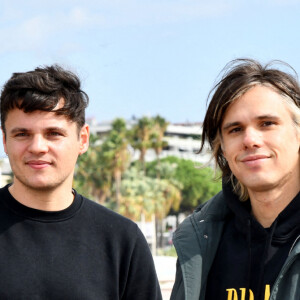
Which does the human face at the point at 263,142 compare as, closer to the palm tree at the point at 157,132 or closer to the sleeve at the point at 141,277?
the sleeve at the point at 141,277

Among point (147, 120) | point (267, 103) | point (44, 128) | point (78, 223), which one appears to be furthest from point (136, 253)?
point (147, 120)

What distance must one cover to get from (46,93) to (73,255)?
1.01 metres

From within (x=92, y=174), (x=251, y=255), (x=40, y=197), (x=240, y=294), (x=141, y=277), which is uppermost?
(x=92, y=174)

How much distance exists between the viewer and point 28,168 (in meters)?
3.83

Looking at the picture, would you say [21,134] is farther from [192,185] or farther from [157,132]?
[192,185]

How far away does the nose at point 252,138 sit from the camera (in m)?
3.43

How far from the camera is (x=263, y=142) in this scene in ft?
11.3

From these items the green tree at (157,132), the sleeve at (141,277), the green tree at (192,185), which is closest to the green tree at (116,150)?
the green tree at (157,132)

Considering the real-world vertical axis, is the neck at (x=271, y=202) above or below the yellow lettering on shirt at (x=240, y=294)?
above

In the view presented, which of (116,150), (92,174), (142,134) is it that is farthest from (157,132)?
(92,174)

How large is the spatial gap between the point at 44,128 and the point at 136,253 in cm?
97

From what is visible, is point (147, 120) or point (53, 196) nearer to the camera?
point (53, 196)

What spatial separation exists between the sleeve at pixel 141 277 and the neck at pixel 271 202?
0.83 m

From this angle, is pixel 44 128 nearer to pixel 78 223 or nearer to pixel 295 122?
pixel 78 223
